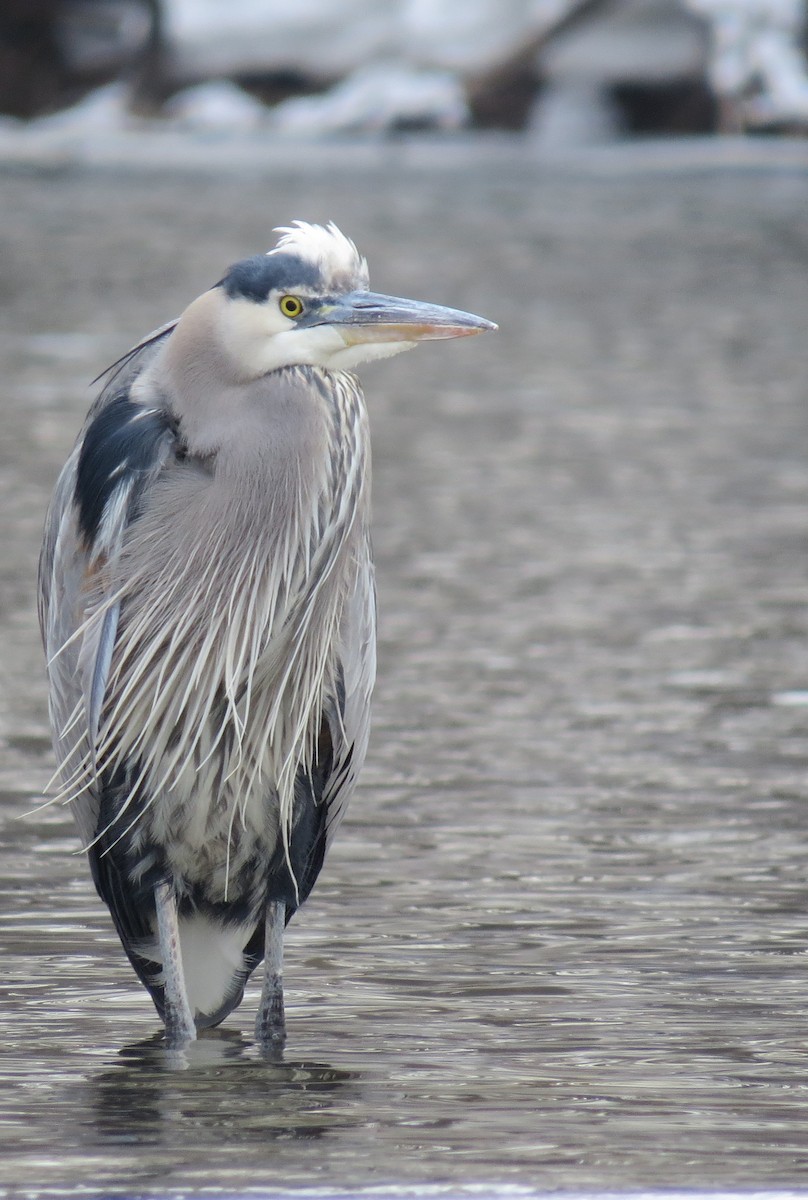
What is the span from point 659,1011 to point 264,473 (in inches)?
48.3

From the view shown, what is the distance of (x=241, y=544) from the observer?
396 centimetres

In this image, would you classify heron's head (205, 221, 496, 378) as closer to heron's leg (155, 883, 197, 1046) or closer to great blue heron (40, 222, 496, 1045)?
great blue heron (40, 222, 496, 1045)

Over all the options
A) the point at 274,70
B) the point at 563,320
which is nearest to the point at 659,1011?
the point at 563,320

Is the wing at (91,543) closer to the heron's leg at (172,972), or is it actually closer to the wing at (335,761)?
the heron's leg at (172,972)

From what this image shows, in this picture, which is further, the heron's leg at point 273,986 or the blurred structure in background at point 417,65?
the blurred structure in background at point 417,65

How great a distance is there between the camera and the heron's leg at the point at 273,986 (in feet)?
13.3

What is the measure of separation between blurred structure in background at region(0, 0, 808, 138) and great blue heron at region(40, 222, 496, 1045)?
106 ft

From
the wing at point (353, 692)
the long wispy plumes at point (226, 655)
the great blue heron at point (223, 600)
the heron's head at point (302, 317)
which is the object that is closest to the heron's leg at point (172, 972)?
the great blue heron at point (223, 600)

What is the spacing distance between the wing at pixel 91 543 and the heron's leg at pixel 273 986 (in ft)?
1.25

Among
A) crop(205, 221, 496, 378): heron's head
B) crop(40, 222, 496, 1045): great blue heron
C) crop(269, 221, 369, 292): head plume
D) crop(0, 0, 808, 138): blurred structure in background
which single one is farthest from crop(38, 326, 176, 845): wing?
crop(0, 0, 808, 138): blurred structure in background

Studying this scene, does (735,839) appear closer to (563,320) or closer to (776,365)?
(776,365)

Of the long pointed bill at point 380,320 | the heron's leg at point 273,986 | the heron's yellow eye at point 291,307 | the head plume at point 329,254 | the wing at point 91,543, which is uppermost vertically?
the head plume at point 329,254

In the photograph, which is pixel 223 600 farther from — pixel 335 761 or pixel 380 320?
pixel 380 320

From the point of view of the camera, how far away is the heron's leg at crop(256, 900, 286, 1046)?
4051mm
